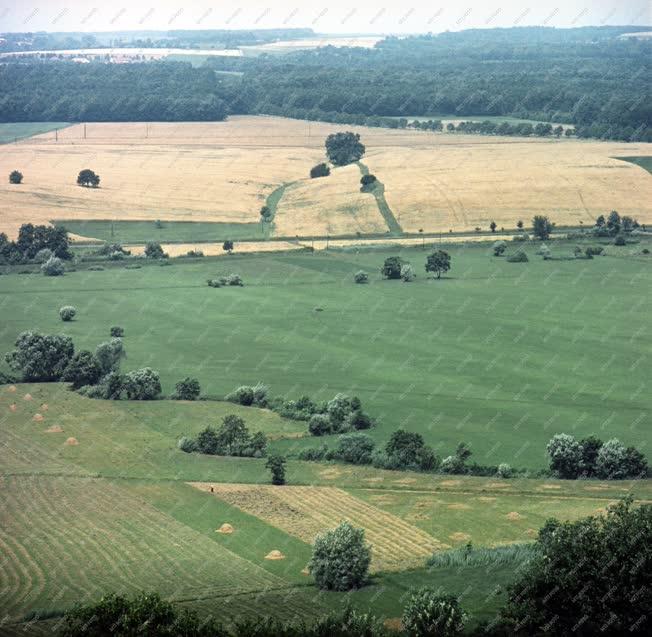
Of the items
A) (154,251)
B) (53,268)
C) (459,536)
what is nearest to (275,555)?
(459,536)

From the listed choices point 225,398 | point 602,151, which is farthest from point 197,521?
point 602,151

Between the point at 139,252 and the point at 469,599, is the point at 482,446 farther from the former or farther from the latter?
the point at 139,252

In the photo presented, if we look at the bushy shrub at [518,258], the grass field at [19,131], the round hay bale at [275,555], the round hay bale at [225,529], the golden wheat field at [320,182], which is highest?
the grass field at [19,131]

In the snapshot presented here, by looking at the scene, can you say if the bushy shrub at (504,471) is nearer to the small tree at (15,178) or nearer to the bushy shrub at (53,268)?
the bushy shrub at (53,268)

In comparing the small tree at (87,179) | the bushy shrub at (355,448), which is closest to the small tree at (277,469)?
the bushy shrub at (355,448)

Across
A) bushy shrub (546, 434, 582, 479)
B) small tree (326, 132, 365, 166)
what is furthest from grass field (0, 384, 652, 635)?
small tree (326, 132, 365, 166)

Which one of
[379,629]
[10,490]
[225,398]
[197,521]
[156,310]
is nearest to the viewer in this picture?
[379,629]

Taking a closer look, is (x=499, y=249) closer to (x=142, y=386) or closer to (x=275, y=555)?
(x=142, y=386)
